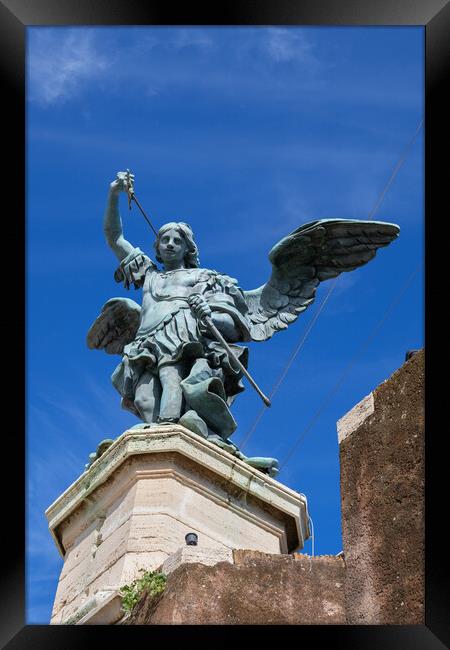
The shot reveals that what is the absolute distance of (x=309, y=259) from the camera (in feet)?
42.3

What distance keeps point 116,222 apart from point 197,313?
1576mm

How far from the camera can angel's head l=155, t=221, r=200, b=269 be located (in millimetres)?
12469

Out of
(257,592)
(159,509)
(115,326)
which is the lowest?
(257,592)

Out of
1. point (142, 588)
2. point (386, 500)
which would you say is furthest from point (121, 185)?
point (386, 500)

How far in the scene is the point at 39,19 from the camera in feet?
22.2
